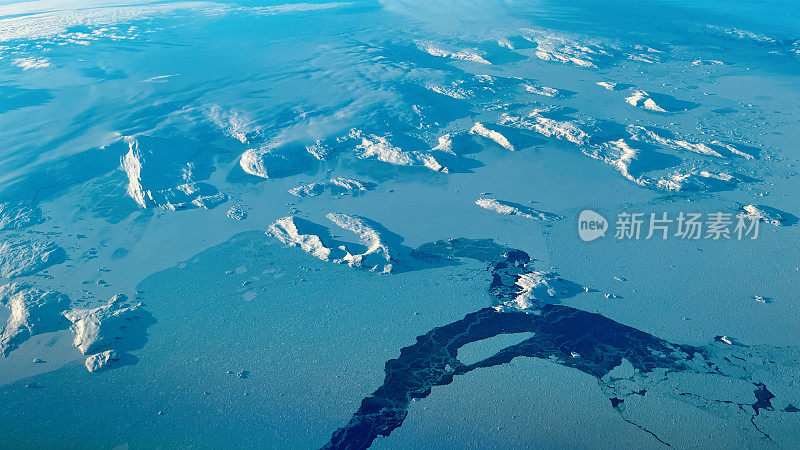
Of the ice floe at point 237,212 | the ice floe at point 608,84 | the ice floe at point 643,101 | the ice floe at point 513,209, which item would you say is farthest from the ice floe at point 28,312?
the ice floe at point 608,84

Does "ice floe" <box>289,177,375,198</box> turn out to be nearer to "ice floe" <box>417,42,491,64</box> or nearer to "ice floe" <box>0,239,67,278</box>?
"ice floe" <box>0,239,67,278</box>

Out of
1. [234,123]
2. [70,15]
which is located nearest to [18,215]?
[234,123]

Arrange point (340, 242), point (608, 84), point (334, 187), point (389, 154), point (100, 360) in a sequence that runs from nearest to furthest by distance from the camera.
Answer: point (100, 360)
point (340, 242)
point (334, 187)
point (389, 154)
point (608, 84)

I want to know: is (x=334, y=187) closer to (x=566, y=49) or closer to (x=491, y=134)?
(x=491, y=134)

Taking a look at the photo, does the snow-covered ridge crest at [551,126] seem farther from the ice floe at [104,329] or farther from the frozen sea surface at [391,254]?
the ice floe at [104,329]

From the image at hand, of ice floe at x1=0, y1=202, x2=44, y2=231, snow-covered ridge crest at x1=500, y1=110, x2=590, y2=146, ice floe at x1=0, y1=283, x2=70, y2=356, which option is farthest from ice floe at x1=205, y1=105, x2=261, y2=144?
snow-covered ridge crest at x1=500, y1=110, x2=590, y2=146

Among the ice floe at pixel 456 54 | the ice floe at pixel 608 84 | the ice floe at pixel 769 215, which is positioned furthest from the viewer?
the ice floe at pixel 456 54
